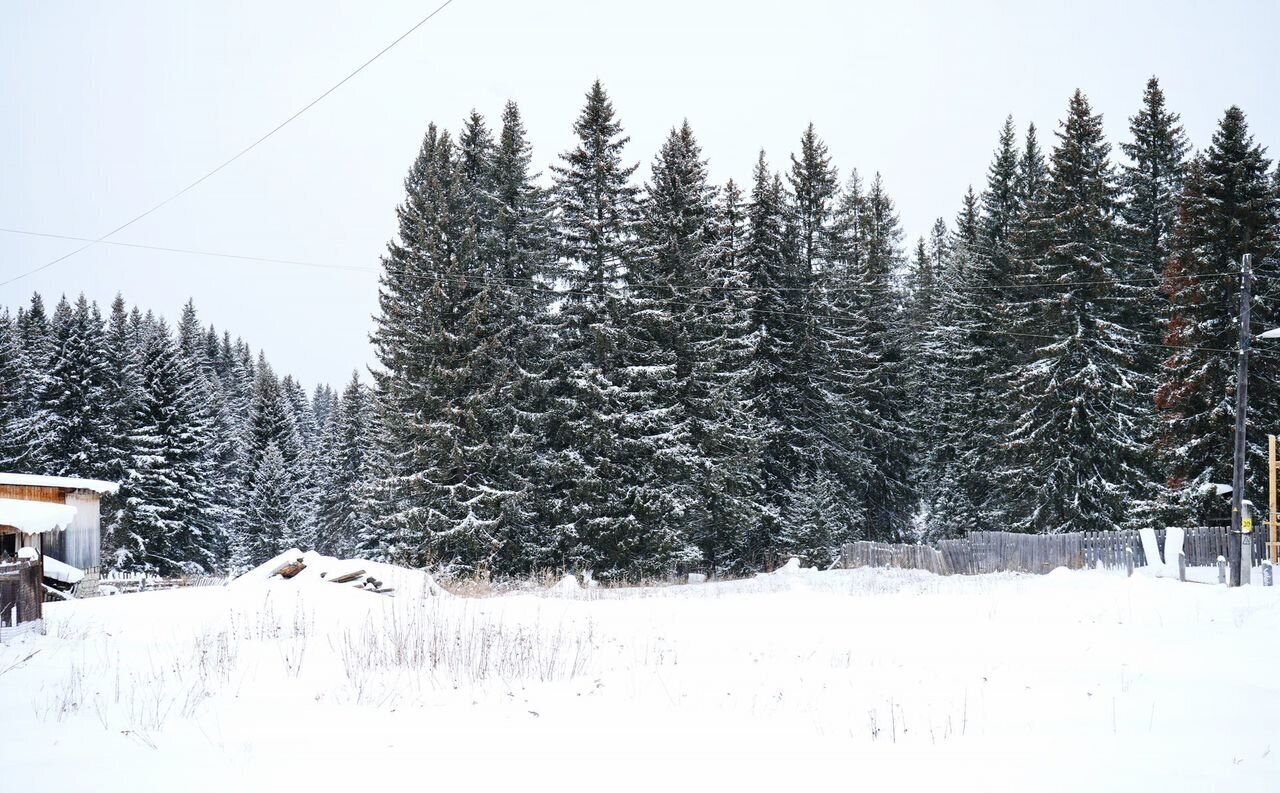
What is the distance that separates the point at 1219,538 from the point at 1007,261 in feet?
58.6

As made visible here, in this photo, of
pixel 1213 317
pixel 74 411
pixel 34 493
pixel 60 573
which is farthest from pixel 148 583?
pixel 1213 317

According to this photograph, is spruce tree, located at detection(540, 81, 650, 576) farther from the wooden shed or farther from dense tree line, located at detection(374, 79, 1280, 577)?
the wooden shed

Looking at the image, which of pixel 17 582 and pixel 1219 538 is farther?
pixel 1219 538

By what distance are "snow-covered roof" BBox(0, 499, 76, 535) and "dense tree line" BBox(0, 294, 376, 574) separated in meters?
10.8

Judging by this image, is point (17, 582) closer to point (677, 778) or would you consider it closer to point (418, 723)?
point (418, 723)

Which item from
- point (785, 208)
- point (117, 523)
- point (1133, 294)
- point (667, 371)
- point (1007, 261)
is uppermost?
point (785, 208)

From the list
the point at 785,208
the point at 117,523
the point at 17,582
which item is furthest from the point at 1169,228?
the point at 117,523

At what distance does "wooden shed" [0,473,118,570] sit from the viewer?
2084 cm

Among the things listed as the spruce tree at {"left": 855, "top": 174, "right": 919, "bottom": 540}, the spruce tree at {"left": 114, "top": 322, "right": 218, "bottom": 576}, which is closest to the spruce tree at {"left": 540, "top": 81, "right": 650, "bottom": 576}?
the spruce tree at {"left": 855, "top": 174, "right": 919, "bottom": 540}

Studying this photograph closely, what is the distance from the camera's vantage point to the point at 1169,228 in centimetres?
3447

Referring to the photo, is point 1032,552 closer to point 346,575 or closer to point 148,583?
point 346,575

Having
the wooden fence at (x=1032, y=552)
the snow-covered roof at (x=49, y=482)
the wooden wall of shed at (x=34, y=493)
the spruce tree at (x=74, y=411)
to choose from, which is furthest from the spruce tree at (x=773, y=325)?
the spruce tree at (x=74, y=411)

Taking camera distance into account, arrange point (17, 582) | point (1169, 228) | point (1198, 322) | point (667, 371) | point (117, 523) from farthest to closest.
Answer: point (117, 523), point (1169, 228), point (667, 371), point (1198, 322), point (17, 582)

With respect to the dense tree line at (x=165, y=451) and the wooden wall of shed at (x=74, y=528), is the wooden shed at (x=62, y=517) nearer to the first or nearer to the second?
the wooden wall of shed at (x=74, y=528)
